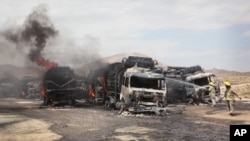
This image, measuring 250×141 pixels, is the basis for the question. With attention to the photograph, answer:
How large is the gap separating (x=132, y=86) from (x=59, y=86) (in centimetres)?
1002

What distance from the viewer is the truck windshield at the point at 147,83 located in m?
21.2

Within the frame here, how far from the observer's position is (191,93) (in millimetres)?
29984

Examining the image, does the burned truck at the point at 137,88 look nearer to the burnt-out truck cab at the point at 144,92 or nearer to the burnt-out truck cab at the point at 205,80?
the burnt-out truck cab at the point at 144,92

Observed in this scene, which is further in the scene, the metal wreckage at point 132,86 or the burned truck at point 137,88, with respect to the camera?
the metal wreckage at point 132,86

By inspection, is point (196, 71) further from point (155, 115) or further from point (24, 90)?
point (24, 90)

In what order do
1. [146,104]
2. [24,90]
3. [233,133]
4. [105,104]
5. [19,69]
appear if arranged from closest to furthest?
1. [233,133]
2. [146,104]
3. [105,104]
4. [24,90]
5. [19,69]

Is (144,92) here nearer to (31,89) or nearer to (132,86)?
(132,86)

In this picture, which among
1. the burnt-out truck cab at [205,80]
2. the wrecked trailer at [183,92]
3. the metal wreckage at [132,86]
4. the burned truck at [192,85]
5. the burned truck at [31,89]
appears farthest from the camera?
the burned truck at [31,89]

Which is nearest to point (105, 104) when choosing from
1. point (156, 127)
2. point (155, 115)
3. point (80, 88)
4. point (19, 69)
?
point (80, 88)

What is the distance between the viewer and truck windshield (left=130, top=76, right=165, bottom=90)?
2120 centimetres

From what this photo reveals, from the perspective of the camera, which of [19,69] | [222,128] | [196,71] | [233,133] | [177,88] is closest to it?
[233,133]

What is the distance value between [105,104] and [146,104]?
8199 mm

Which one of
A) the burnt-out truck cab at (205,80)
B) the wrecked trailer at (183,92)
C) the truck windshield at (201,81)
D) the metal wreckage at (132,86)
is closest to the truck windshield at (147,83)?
the metal wreckage at (132,86)

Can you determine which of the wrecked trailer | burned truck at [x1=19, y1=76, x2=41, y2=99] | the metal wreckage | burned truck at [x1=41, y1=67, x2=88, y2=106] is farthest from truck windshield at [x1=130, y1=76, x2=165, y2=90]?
burned truck at [x1=19, y1=76, x2=41, y2=99]
